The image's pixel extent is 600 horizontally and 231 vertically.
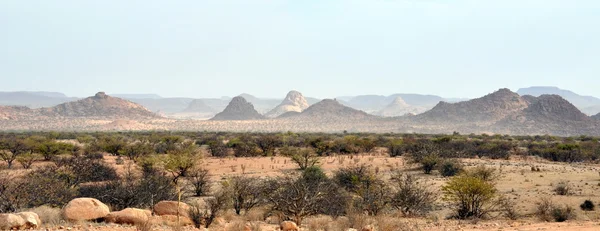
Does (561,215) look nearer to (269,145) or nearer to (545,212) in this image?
(545,212)

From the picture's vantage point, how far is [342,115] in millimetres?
136625

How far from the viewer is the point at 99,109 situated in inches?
5502

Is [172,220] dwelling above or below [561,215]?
below

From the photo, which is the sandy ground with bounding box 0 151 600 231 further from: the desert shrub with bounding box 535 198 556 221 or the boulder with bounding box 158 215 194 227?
the boulder with bounding box 158 215 194 227

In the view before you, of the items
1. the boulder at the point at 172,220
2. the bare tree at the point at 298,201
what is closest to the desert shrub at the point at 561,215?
the bare tree at the point at 298,201

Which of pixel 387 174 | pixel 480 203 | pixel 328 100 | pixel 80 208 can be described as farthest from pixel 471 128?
pixel 80 208

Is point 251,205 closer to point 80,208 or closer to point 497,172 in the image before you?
point 80,208

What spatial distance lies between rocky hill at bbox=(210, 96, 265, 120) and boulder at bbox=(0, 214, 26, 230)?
14844 centimetres

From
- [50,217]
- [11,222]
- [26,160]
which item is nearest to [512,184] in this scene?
[50,217]

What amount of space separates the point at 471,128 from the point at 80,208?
10853 cm

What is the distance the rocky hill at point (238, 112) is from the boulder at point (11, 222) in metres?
148

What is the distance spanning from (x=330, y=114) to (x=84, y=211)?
420 feet

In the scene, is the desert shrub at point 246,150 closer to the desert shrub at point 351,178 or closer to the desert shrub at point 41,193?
the desert shrub at point 351,178

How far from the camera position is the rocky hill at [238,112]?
159 metres
